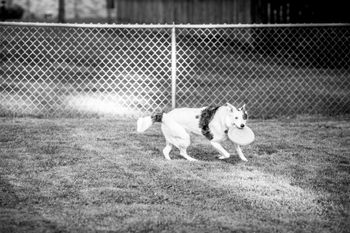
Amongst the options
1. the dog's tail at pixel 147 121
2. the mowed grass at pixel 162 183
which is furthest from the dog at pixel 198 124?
the mowed grass at pixel 162 183

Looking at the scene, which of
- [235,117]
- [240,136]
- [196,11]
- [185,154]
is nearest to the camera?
[235,117]

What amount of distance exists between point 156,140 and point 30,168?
196 centimetres

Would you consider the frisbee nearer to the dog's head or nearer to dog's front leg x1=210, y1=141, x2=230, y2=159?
the dog's head

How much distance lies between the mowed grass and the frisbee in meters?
0.26

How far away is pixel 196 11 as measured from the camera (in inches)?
764

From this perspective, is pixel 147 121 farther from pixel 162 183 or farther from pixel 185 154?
pixel 162 183

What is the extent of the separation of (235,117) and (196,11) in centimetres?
1387

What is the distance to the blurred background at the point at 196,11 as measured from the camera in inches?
620

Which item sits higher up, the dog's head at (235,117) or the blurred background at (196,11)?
the blurred background at (196,11)

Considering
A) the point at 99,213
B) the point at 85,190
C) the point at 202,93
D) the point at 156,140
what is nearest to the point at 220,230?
the point at 99,213

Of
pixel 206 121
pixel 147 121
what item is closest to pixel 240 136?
pixel 206 121

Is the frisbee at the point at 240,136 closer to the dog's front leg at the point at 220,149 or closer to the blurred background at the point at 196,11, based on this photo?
the dog's front leg at the point at 220,149

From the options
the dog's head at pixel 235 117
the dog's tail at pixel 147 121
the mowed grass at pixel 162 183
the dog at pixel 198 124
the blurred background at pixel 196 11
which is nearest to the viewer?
the mowed grass at pixel 162 183

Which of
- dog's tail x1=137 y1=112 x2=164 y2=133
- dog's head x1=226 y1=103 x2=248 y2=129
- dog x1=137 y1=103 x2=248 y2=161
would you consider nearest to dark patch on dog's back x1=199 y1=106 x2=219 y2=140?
dog x1=137 y1=103 x2=248 y2=161
